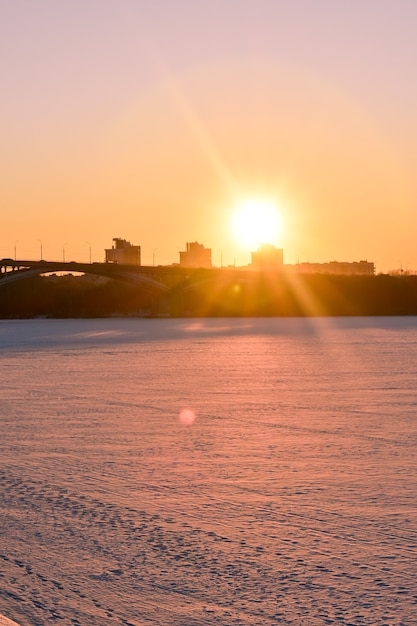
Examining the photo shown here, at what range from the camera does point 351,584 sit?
252 inches

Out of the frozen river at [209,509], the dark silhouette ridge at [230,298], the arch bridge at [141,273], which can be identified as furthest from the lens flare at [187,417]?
the dark silhouette ridge at [230,298]

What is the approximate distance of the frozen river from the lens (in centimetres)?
612

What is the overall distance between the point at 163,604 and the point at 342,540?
78.2 inches

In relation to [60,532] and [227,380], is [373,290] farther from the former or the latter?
[60,532]

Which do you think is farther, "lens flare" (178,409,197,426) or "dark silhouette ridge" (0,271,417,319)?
"dark silhouette ridge" (0,271,417,319)

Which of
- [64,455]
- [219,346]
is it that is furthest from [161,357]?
[64,455]

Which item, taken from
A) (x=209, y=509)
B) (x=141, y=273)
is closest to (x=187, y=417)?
(x=209, y=509)

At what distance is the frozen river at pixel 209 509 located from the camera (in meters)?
6.12

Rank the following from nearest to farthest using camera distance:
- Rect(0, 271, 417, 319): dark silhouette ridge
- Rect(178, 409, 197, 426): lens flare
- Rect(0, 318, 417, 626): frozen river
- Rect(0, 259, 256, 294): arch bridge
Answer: Rect(0, 318, 417, 626): frozen river → Rect(178, 409, 197, 426): lens flare → Rect(0, 259, 256, 294): arch bridge → Rect(0, 271, 417, 319): dark silhouette ridge

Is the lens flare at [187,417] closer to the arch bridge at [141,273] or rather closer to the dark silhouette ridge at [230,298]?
the arch bridge at [141,273]

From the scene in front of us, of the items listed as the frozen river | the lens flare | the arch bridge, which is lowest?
the lens flare

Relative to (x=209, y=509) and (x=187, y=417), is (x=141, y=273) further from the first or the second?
(x=209, y=509)

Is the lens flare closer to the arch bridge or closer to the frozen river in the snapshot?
the frozen river

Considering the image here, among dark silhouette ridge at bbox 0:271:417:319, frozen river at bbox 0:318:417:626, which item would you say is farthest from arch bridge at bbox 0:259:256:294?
frozen river at bbox 0:318:417:626
